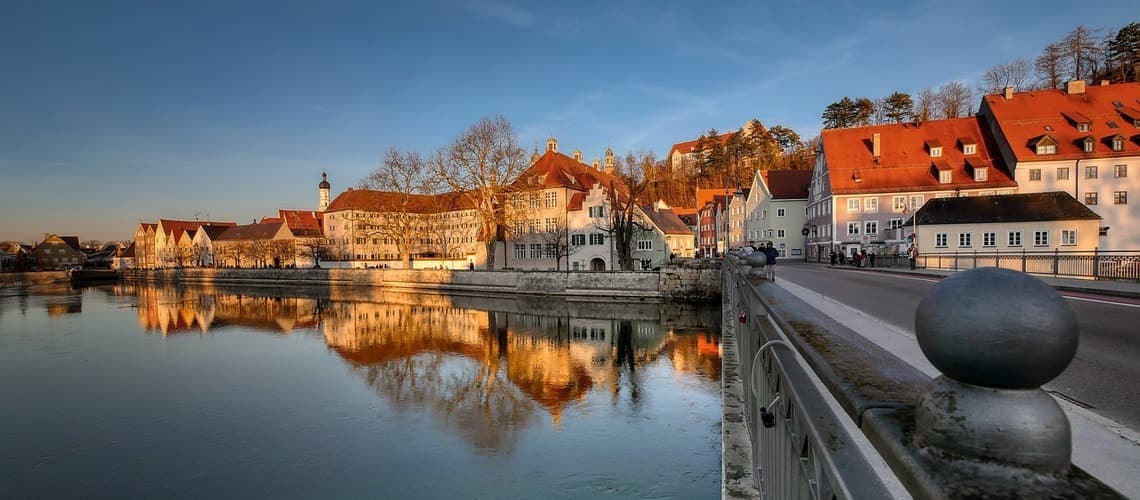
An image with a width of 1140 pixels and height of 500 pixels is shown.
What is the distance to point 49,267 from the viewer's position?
120m

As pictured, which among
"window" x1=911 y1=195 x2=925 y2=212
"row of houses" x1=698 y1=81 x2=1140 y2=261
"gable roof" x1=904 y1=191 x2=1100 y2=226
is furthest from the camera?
"window" x1=911 y1=195 x2=925 y2=212

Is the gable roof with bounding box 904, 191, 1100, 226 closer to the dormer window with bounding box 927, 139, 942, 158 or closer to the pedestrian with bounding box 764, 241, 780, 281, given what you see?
the dormer window with bounding box 927, 139, 942, 158

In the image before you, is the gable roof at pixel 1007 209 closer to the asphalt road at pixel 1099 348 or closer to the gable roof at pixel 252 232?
the asphalt road at pixel 1099 348

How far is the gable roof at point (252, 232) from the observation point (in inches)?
3607

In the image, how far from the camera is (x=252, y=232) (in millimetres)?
95562

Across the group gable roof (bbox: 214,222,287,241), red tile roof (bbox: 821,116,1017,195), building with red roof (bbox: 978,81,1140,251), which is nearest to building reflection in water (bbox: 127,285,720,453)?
red tile roof (bbox: 821,116,1017,195)

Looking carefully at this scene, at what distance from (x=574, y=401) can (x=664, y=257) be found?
37565mm

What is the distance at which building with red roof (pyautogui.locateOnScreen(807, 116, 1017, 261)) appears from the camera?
140ft

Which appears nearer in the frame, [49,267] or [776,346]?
[776,346]

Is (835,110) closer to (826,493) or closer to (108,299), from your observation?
(826,493)

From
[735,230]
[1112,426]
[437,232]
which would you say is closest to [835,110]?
[735,230]

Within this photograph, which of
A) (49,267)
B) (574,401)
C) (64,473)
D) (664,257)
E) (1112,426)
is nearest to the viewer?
(1112,426)

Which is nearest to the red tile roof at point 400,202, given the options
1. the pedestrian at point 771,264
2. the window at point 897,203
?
the pedestrian at point 771,264

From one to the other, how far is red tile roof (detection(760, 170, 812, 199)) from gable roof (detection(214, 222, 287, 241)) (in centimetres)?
7834
